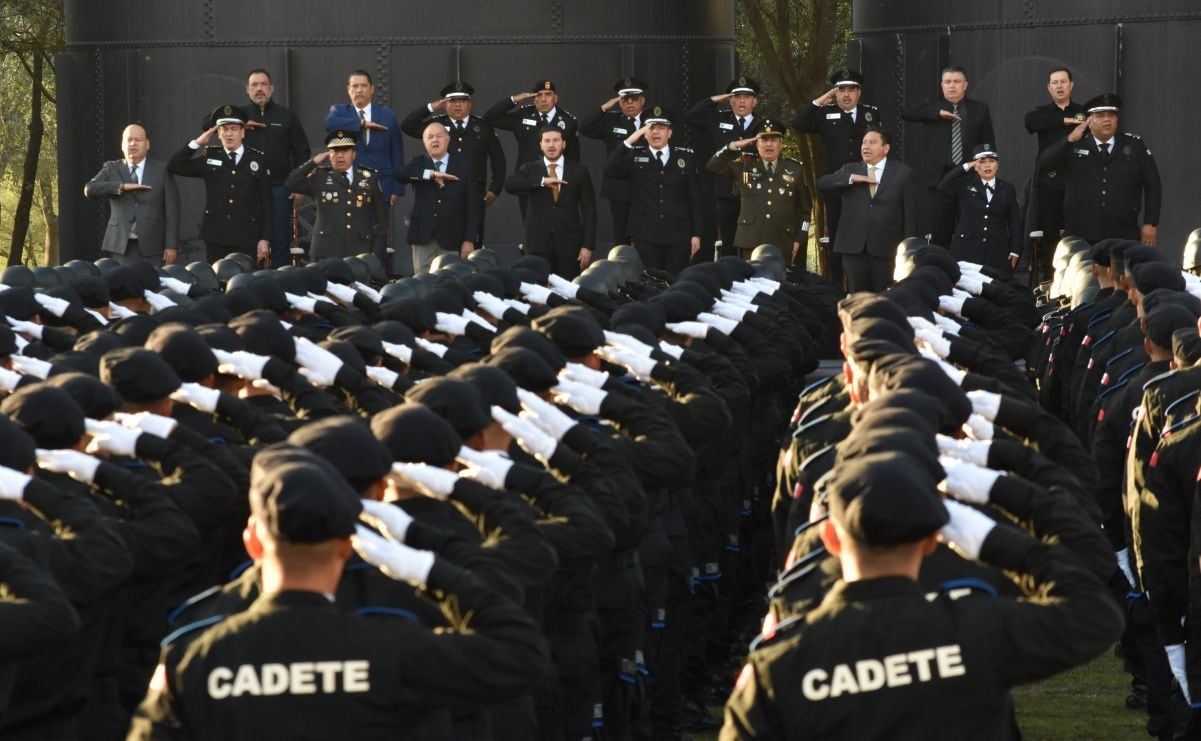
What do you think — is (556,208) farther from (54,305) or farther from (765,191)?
(54,305)

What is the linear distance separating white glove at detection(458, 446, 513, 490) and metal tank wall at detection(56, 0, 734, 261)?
48.0ft

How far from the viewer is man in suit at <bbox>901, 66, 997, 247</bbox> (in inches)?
704

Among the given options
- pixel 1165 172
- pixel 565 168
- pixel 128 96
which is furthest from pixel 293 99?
pixel 1165 172

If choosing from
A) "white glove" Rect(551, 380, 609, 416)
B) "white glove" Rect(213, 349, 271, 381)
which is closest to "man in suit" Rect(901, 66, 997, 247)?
"white glove" Rect(551, 380, 609, 416)

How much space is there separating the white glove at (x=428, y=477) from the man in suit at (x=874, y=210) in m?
12.4

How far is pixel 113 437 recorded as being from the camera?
5918mm

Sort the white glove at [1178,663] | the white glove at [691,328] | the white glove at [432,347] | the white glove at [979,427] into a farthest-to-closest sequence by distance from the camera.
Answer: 1. the white glove at [691,328]
2. the white glove at [432,347]
3. the white glove at [1178,663]
4. the white glove at [979,427]

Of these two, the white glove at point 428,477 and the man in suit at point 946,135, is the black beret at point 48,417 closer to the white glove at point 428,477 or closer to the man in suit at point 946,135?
the white glove at point 428,477

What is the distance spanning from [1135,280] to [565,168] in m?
8.30

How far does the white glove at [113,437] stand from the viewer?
5.92 meters

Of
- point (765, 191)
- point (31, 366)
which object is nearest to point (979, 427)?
point (31, 366)

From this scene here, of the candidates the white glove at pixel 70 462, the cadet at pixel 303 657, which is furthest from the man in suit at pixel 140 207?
the cadet at pixel 303 657

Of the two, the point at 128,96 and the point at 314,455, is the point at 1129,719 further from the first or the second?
the point at 128,96

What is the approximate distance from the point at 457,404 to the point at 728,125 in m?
13.5
